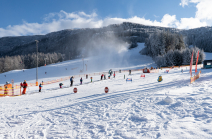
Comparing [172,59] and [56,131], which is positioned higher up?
[172,59]

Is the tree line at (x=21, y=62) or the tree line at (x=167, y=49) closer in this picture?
the tree line at (x=167, y=49)

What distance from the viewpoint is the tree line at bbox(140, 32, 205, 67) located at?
53188 mm

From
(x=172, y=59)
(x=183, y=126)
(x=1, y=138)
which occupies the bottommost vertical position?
(x=1, y=138)

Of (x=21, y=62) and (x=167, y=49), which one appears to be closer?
(x=167, y=49)

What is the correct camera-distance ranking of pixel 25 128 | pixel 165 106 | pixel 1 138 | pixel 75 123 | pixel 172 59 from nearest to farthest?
1. pixel 1 138
2. pixel 25 128
3. pixel 75 123
4. pixel 165 106
5. pixel 172 59

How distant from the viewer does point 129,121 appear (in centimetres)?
572

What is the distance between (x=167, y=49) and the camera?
206 ft

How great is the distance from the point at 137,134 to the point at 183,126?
1.88m

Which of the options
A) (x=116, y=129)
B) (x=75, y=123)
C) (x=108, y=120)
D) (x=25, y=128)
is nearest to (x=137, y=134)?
(x=116, y=129)

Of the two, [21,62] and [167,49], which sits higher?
[167,49]

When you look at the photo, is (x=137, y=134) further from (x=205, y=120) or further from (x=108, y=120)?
(x=205, y=120)

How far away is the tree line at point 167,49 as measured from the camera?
174 feet

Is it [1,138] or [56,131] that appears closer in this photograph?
[1,138]

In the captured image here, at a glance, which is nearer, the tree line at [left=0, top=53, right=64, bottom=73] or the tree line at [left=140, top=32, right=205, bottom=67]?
the tree line at [left=140, top=32, right=205, bottom=67]
